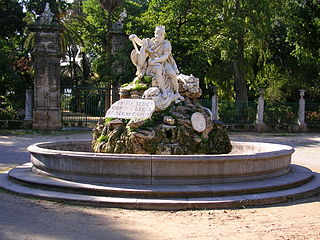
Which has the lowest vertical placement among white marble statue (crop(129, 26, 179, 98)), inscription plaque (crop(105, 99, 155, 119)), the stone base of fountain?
the stone base of fountain

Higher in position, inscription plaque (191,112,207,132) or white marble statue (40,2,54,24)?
white marble statue (40,2,54,24)

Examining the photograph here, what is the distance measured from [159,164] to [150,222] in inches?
59.4

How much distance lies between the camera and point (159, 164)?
7262 mm

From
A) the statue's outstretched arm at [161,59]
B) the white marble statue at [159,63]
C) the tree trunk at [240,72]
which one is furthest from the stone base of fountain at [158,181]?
the tree trunk at [240,72]

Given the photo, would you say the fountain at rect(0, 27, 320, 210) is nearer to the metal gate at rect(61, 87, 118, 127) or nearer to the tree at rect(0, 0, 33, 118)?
the metal gate at rect(61, 87, 118, 127)

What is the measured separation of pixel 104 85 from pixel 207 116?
17988 millimetres

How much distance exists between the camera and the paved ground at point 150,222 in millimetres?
5340

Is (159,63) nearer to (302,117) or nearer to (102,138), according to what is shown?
(102,138)

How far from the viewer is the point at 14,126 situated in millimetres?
22906

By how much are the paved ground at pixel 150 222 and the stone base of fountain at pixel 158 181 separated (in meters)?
0.21

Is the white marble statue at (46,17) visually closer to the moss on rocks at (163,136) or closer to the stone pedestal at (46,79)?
the stone pedestal at (46,79)

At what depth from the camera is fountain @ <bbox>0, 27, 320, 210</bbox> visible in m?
6.95

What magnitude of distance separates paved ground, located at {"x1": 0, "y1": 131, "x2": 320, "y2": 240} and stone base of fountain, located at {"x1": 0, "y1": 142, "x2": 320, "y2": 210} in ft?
0.68

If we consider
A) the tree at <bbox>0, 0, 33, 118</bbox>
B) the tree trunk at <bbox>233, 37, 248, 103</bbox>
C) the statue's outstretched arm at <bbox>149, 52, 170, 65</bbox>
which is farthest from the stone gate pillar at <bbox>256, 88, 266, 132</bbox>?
the statue's outstretched arm at <bbox>149, 52, 170, 65</bbox>
